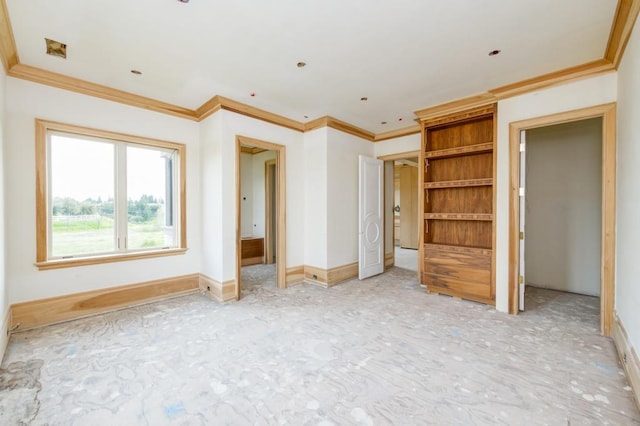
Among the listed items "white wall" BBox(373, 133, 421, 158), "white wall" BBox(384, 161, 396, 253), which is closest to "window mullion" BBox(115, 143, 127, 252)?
"white wall" BBox(373, 133, 421, 158)

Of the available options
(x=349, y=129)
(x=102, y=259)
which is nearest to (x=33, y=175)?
(x=102, y=259)

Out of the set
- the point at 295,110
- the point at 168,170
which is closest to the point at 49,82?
the point at 168,170

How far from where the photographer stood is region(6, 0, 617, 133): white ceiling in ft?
6.68

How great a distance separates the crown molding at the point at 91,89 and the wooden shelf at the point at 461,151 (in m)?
3.60

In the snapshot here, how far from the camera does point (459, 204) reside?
164 inches

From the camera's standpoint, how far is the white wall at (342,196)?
4512 millimetres

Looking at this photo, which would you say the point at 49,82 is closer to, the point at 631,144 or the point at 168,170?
the point at 168,170

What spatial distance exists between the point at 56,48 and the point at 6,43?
0.32 meters

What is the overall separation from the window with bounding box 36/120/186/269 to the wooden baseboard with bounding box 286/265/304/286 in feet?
5.39

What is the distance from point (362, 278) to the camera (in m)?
4.81

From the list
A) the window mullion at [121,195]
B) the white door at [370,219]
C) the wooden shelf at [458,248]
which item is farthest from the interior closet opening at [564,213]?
the window mullion at [121,195]

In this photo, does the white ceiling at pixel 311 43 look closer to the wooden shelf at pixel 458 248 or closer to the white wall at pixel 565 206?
the white wall at pixel 565 206

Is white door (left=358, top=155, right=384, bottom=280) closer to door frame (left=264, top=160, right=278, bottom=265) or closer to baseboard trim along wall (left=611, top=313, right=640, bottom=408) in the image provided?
door frame (left=264, top=160, right=278, bottom=265)

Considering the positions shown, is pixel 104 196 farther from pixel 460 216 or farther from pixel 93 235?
pixel 460 216
